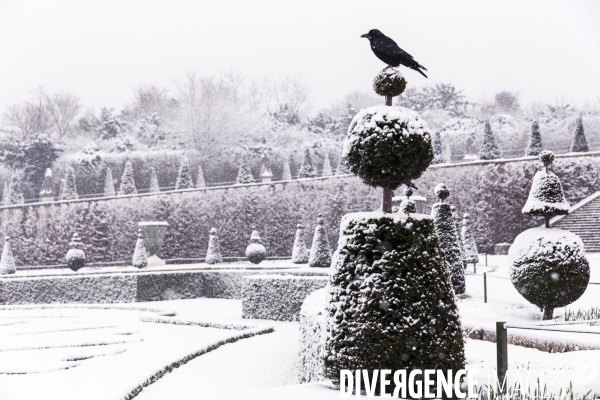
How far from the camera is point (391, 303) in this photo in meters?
5.16

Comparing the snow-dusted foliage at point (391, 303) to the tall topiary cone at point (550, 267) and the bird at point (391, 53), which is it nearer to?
the bird at point (391, 53)

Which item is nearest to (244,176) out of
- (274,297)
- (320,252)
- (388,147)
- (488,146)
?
(488,146)

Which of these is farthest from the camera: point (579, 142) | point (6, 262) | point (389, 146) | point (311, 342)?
point (579, 142)

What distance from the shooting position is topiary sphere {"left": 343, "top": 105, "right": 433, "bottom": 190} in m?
5.49

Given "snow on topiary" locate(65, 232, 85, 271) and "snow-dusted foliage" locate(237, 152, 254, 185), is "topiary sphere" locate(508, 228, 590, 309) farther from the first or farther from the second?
"snow-dusted foliage" locate(237, 152, 254, 185)

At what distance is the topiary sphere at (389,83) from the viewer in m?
5.96

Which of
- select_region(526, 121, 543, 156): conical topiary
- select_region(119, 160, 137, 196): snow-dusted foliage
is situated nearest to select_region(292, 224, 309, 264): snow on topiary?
select_region(526, 121, 543, 156): conical topiary

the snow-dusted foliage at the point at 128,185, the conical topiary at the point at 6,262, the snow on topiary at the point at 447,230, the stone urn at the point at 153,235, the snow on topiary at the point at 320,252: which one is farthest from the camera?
the snow-dusted foliage at the point at 128,185

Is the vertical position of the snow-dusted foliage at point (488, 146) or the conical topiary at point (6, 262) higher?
the snow-dusted foliage at point (488, 146)

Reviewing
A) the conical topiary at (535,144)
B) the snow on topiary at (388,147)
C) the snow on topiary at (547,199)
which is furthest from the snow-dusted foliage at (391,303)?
the conical topiary at (535,144)

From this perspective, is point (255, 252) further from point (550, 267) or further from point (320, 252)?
point (550, 267)

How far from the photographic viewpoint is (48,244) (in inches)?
1134

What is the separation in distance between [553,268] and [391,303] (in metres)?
5.37

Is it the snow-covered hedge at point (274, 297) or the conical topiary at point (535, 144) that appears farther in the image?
the conical topiary at point (535, 144)
